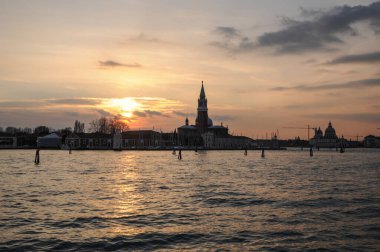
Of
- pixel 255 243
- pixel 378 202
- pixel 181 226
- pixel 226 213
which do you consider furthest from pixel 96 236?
pixel 378 202

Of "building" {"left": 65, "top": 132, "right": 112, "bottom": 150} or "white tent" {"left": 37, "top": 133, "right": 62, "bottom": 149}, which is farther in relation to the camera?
"white tent" {"left": 37, "top": 133, "right": 62, "bottom": 149}

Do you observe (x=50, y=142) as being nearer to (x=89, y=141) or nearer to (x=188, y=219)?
(x=89, y=141)

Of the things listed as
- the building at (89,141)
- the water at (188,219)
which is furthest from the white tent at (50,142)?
the water at (188,219)

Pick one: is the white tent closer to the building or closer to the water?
the building

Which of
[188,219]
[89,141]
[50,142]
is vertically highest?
[89,141]

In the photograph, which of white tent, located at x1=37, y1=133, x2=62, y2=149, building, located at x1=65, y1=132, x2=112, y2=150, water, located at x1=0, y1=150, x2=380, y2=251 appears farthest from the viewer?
white tent, located at x1=37, y1=133, x2=62, y2=149

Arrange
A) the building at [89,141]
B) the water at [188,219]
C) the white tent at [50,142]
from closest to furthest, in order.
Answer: the water at [188,219] < the building at [89,141] < the white tent at [50,142]

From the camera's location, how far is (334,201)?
2522cm

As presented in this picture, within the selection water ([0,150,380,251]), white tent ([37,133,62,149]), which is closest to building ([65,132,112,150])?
white tent ([37,133,62,149])

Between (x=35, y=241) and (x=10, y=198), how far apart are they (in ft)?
38.6

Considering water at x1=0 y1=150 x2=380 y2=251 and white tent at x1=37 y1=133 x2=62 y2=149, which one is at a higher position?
white tent at x1=37 y1=133 x2=62 y2=149

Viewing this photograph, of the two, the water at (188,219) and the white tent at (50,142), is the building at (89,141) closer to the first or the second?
the white tent at (50,142)

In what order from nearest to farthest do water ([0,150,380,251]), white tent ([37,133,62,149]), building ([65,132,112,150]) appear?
water ([0,150,380,251]), building ([65,132,112,150]), white tent ([37,133,62,149])

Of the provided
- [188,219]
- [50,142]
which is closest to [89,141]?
[50,142]
